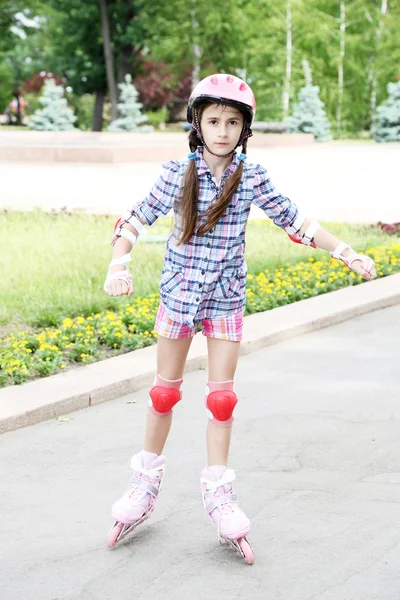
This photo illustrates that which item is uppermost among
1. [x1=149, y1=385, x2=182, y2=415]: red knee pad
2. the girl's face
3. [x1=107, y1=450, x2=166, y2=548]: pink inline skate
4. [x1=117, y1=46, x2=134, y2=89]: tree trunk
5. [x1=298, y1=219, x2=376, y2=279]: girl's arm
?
the girl's face

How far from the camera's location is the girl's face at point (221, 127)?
3770 millimetres

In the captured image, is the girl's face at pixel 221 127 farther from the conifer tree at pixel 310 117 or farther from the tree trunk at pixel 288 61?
the tree trunk at pixel 288 61

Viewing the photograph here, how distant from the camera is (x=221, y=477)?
156 inches

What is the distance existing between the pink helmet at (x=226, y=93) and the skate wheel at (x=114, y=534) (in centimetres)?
160

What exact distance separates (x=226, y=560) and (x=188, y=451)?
132 centimetres

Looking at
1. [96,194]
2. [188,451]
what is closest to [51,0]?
[96,194]

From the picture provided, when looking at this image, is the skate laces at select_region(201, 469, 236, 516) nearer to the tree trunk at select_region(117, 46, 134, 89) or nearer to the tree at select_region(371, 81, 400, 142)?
the tree at select_region(371, 81, 400, 142)

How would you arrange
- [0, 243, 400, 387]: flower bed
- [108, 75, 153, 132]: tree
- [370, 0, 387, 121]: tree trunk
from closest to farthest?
[0, 243, 400, 387]: flower bed, [108, 75, 153, 132]: tree, [370, 0, 387, 121]: tree trunk

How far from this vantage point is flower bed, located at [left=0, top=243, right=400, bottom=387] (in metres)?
6.35

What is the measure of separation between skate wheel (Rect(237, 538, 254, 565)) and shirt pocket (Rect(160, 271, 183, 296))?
0.94 metres

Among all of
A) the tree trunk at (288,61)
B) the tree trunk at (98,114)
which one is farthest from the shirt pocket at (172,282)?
the tree trunk at (98,114)

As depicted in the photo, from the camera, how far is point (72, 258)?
10070mm

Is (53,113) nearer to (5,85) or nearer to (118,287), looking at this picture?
(5,85)

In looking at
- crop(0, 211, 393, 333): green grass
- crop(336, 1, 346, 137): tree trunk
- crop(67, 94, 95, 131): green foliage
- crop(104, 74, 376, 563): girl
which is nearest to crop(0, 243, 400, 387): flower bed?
crop(0, 211, 393, 333): green grass
